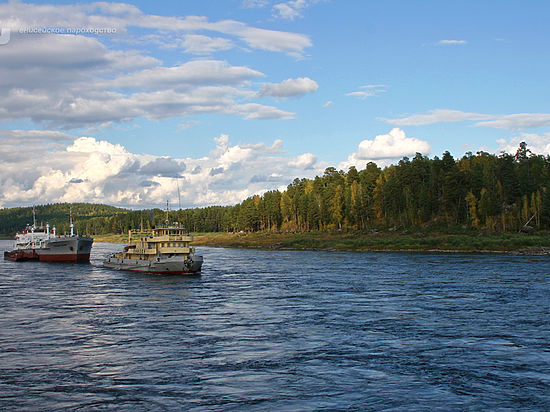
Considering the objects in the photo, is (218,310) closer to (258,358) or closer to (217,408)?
(258,358)

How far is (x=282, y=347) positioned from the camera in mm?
30969

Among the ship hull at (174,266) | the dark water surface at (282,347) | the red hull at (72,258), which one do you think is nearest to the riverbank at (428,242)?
the dark water surface at (282,347)

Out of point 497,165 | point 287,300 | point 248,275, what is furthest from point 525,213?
point 287,300

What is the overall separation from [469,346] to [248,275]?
4878cm

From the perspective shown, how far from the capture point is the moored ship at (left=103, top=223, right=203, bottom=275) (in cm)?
7906

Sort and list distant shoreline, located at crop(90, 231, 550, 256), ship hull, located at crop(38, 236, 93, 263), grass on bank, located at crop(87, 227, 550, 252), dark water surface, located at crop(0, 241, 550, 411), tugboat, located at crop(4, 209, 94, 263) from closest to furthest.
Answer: dark water surface, located at crop(0, 241, 550, 411), ship hull, located at crop(38, 236, 93, 263), tugboat, located at crop(4, 209, 94, 263), distant shoreline, located at crop(90, 231, 550, 256), grass on bank, located at crop(87, 227, 550, 252)

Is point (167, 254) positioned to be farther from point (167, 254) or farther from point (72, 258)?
point (72, 258)

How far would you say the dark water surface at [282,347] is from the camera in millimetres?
22406

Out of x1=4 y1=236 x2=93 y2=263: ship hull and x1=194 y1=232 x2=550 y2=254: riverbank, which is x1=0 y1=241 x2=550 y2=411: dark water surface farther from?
x1=194 y1=232 x2=550 y2=254: riverbank

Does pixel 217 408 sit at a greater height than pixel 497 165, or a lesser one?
lesser

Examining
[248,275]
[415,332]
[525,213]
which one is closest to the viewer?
[415,332]

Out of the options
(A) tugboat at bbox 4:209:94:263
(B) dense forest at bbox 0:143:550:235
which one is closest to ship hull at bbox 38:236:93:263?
(A) tugboat at bbox 4:209:94:263

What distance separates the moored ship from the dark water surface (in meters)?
18.3

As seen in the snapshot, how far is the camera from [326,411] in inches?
813
